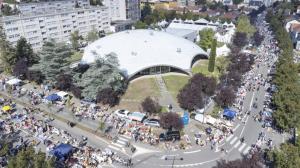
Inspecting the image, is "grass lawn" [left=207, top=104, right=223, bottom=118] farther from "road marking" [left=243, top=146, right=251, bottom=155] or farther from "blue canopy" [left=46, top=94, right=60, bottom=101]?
"blue canopy" [left=46, top=94, right=60, bottom=101]

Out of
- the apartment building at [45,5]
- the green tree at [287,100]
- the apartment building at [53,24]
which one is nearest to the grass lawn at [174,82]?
the green tree at [287,100]

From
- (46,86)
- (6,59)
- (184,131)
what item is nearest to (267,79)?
(184,131)

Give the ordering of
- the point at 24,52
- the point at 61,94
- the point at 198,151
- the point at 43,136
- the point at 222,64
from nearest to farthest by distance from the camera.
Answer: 1. the point at 198,151
2. the point at 43,136
3. the point at 61,94
4. the point at 24,52
5. the point at 222,64

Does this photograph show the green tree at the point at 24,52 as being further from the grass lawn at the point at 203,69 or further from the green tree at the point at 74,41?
the grass lawn at the point at 203,69

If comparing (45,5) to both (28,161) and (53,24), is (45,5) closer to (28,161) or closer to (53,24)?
(53,24)

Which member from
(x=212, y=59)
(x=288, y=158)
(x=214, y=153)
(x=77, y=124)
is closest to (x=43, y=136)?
(x=77, y=124)

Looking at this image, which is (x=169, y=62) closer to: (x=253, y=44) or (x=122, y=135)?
(x=122, y=135)

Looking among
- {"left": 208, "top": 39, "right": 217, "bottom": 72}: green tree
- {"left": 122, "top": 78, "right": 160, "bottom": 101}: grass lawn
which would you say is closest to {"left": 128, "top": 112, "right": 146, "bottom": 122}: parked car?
{"left": 122, "top": 78, "right": 160, "bottom": 101}: grass lawn
